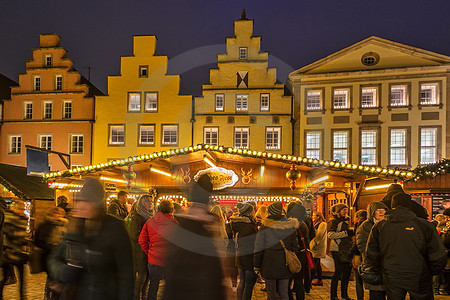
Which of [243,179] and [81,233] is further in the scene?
[243,179]

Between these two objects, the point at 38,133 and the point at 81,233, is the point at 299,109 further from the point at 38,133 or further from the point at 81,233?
the point at 81,233

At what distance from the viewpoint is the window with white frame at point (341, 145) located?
75.5ft

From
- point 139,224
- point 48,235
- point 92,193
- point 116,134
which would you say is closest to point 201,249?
point 92,193

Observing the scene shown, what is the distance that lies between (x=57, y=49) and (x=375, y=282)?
971 inches

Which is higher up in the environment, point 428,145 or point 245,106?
point 245,106

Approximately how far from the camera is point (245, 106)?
24.0 m

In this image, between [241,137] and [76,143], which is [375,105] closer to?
[241,137]

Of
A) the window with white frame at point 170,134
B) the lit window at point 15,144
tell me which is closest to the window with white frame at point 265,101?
the window with white frame at point 170,134

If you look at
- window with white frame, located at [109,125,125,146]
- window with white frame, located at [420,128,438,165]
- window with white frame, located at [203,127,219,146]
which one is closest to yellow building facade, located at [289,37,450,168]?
window with white frame, located at [420,128,438,165]

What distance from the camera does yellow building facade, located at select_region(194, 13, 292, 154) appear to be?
23.7 metres

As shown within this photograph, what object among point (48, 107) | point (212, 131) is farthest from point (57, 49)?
point (212, 131)

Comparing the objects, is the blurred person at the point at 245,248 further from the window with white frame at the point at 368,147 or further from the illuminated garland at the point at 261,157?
the window with white frame at the point at 368,147

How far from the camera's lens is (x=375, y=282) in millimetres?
4996

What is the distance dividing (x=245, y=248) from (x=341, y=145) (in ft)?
56.5
